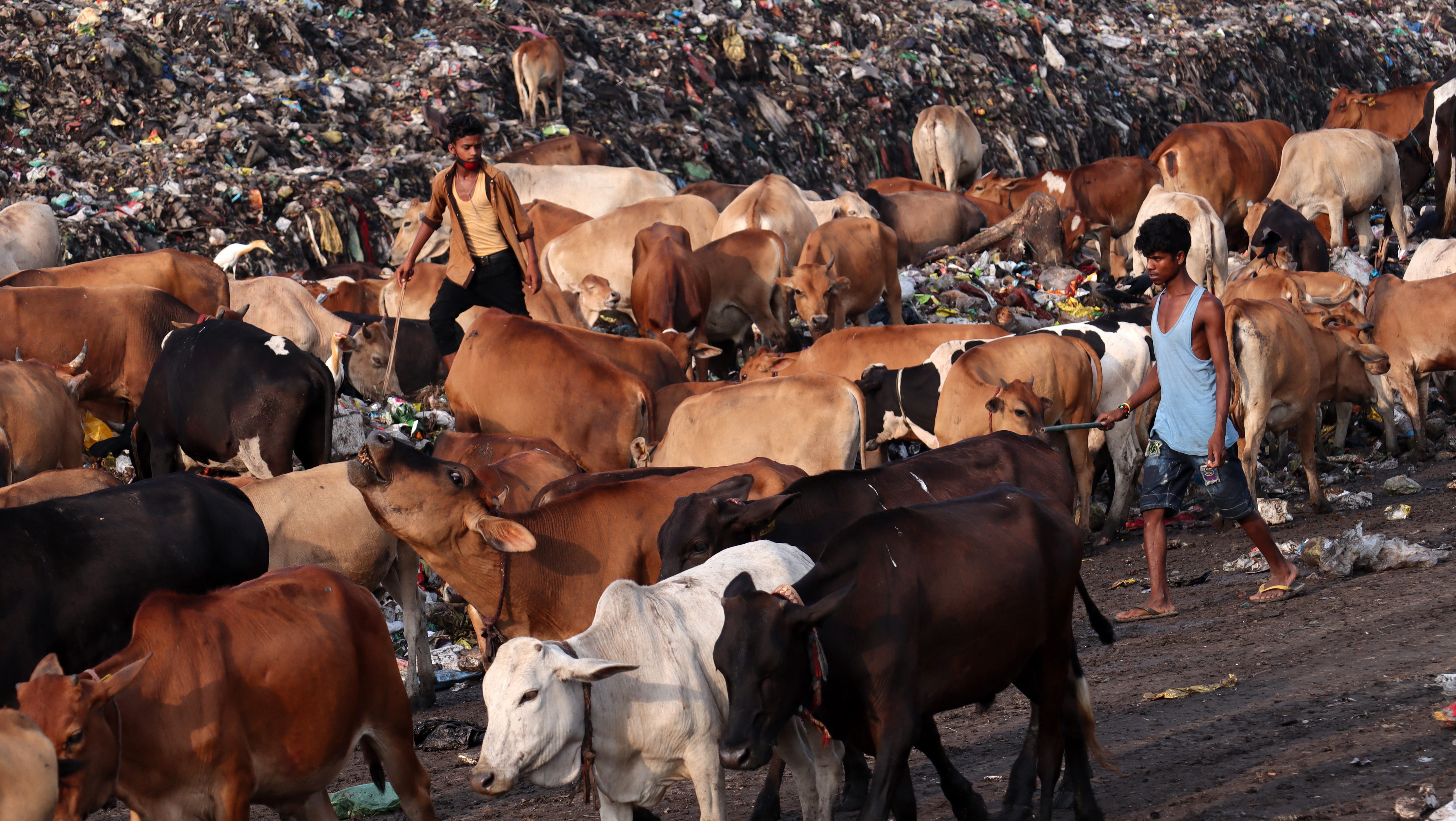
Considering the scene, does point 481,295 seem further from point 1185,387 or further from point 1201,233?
point 1201,233

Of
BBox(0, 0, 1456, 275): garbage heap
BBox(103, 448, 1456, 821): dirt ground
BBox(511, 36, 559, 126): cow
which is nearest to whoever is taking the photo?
BBox(103, 448, 1456, 821): dirt ground

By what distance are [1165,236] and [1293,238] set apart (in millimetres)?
11075

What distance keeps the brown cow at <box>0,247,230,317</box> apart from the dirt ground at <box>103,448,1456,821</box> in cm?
612

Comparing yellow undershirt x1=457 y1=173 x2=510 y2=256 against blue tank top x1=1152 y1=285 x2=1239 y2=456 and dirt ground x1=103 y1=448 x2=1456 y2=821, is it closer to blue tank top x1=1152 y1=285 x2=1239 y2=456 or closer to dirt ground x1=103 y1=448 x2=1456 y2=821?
dirt ground x1=103 y1=448 x2=1456 y2=821

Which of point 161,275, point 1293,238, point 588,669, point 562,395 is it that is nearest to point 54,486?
point 562,395

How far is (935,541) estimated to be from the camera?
4.50m

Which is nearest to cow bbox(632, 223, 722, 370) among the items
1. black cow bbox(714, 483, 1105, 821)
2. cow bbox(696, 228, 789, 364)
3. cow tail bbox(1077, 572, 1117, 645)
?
cow bbox(696, 228, 789, 364)

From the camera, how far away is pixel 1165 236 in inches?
273

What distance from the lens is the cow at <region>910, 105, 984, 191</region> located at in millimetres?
23500

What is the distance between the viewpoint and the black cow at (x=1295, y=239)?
55.3ft

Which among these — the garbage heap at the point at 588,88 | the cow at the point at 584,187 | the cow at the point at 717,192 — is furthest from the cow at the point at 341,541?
the cow at the point at 717,192

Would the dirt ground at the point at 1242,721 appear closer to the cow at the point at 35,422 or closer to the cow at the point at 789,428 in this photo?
the cow at the point at 789,428

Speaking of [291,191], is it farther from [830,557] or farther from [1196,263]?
[830,557]

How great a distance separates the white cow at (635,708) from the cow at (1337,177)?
1574 cm
